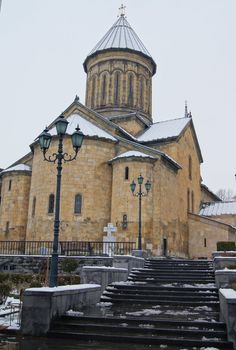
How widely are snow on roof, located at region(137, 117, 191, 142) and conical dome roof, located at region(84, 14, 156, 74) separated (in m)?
5.86

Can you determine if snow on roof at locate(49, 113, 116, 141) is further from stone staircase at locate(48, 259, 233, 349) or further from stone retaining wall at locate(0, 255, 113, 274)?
stone staircase at locate(48, 259, 233, 349)

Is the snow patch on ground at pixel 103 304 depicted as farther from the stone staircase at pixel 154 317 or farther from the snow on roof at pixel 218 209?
the snow on roof at pixel 218 209

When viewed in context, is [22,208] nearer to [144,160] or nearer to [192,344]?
[144,160]

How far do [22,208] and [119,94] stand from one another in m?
12.0

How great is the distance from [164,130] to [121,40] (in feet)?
30.8

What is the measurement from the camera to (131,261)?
47.7 feet

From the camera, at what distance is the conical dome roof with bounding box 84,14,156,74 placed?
103 feet

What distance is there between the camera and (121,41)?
32062mm

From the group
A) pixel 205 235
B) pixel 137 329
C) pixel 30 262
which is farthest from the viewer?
pixel 205 235

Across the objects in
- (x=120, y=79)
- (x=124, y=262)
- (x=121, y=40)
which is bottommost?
(x=124, y=262)

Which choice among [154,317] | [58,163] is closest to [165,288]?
[154,317]

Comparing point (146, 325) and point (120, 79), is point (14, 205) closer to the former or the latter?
point (120, 79)

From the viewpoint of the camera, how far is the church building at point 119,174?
2255 cm

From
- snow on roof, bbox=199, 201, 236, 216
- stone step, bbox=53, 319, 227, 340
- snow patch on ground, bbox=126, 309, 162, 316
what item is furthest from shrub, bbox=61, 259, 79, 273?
snow on roof, bbox=199, 201, 236, 216
